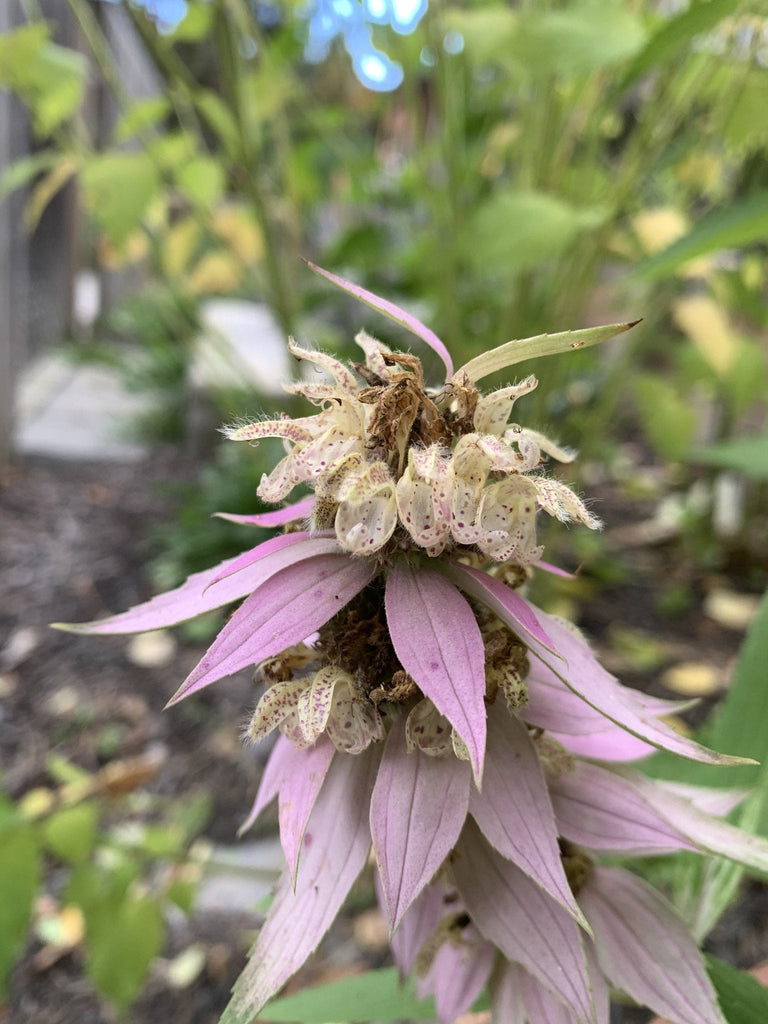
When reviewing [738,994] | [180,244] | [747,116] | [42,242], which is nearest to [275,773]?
[738,994]

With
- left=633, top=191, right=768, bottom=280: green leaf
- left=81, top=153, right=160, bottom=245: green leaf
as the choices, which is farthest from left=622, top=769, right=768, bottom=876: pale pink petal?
left=81, top=153, right=160, bottom=245: green leaf

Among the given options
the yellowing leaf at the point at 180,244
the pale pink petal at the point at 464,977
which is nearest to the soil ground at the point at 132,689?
the pale pink petal at the point at 464,977

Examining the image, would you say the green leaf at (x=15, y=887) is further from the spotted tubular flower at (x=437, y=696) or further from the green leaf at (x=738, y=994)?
the green leaf at (x=738, y=994)

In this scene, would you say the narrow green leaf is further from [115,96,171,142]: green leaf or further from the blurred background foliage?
[115,96,171,142]: green leaf

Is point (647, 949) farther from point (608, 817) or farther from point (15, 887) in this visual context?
point (15, 887)

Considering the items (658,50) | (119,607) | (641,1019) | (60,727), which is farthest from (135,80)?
(641,1019)

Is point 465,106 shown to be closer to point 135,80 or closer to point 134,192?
point 134,192
